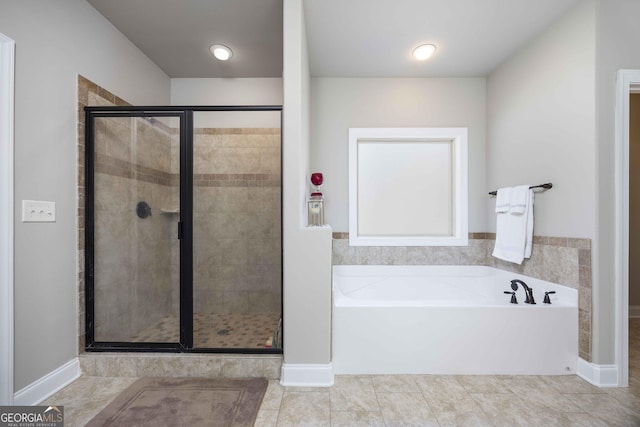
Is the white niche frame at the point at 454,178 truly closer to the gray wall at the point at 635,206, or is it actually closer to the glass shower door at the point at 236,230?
the glass shower door at the point at 236,230

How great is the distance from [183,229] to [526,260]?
108 inches

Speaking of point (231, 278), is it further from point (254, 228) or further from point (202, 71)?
point (202, 71)

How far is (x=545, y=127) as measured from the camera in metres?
2.17

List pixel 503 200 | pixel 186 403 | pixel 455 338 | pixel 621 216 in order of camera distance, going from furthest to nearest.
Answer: pixel 503 200, pixel 455 338, pixel 621 216, pixel 186 403

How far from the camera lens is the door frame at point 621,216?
5.79ft

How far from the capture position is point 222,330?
2127 millimetres

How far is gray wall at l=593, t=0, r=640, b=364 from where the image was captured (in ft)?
5.82

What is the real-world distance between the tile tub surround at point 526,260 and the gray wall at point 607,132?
0.20ft

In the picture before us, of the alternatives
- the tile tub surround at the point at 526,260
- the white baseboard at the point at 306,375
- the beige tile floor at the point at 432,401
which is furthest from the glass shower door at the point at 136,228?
the tile tub surround at the point at 526,260

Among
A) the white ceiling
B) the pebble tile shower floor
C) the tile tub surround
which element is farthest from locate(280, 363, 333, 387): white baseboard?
the white ceiling

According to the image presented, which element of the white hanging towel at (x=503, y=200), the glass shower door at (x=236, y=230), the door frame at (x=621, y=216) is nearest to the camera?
the door frame at (x=621, y=216)

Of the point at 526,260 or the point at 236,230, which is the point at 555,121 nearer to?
the point at 526,260

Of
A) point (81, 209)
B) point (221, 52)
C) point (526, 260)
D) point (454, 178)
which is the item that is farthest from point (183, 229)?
point (526, 260)

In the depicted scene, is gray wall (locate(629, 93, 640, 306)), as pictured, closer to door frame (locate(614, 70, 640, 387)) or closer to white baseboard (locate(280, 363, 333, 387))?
door frame (locate(614, 70, 640, 387))
